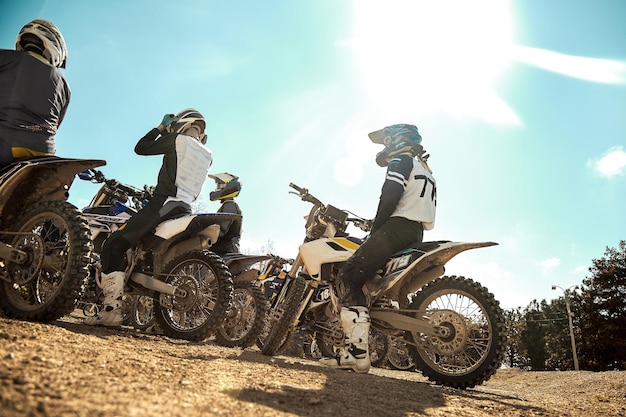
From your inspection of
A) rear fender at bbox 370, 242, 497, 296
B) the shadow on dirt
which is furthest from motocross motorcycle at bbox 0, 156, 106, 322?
rear fender at bbox 370, 242, 497, 296

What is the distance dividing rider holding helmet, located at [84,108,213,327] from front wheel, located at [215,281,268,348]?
163 centimetres

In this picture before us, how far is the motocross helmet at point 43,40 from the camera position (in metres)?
3.68

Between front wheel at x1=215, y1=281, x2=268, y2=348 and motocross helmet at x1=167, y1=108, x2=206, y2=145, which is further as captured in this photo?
front wheel at x1=215, y1=281, x2=268, y2=348

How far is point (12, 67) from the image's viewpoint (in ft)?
11.3

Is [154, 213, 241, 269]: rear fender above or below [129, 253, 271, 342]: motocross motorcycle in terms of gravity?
above

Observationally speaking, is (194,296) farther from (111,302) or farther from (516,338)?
(516,338)

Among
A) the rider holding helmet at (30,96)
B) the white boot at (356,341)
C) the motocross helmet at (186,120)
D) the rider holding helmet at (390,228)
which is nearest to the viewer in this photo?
the rider holding helmet at (30,96)

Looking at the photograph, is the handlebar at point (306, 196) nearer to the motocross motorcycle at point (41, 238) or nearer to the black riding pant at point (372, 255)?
the black riding pant at point (372, 255)

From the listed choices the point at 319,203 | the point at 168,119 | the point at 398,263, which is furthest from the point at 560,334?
the point at 168,119

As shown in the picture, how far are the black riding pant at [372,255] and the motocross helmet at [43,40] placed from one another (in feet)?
11.6

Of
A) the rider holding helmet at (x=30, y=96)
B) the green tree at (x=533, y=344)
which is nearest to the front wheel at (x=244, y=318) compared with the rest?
the rider holding helmet at (x=30, y=96)

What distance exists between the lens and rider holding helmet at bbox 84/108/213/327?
4000mm

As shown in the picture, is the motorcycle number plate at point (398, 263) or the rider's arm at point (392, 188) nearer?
the motorcycle number plate at point (398, 263)

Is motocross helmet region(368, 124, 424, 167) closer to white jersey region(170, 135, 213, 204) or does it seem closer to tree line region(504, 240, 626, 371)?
white jersey region(170, 135, 213, 204)
